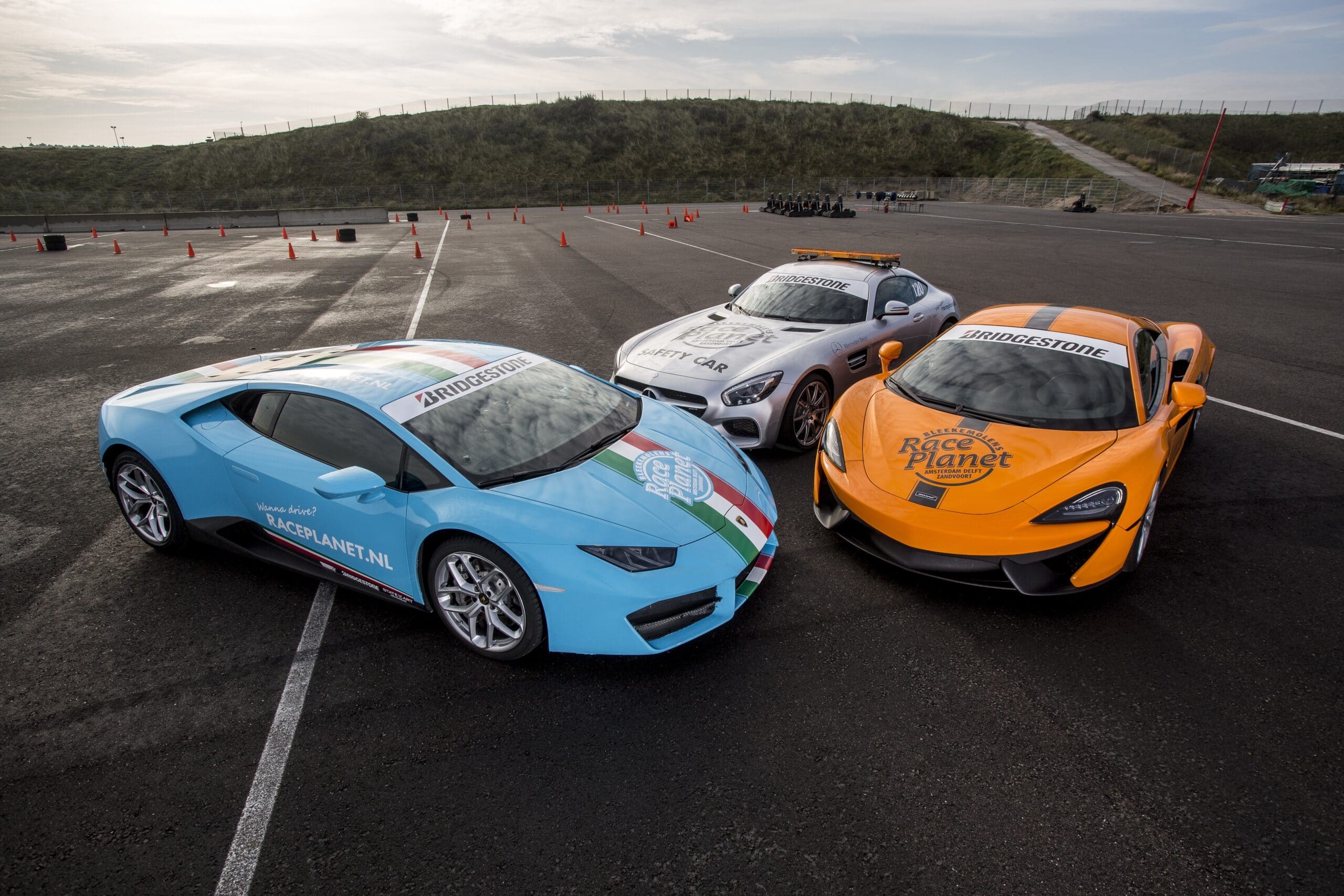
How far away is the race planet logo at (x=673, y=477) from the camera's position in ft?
11.7

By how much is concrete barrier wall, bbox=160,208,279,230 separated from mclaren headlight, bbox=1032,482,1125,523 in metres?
38.4

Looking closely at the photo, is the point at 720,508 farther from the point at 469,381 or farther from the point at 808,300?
the point at 808,300

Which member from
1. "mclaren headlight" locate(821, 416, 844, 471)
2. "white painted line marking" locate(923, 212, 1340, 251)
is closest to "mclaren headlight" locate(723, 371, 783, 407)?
"mclaren headlight" locate(821, 416, 844, 471)

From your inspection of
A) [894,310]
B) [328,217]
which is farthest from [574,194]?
[894,310]

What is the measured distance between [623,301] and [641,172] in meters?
52.2

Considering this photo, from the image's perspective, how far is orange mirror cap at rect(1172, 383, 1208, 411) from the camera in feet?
14.4

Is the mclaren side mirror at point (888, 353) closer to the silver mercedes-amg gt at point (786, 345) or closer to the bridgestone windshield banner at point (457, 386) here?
the silver mercedes-amg gt at point (786, 345)

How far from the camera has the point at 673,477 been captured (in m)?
3.68

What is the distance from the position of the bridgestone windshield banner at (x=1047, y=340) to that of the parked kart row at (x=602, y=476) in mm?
20

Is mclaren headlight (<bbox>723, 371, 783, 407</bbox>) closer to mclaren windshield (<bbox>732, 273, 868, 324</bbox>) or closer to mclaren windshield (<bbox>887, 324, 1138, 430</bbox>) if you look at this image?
mclaren windshield (<bbox>887, 324, 1138, 430</bbox>)

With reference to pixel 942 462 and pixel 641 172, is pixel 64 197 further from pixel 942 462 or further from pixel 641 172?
pixel 942 462

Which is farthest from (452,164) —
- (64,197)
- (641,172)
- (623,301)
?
(623,301)

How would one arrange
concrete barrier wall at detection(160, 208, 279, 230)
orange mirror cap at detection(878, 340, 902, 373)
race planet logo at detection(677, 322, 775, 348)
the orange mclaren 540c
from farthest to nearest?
concrete barrier wall at detection(160, 208, 279, 230), race planet logo at detection(677, 322, 775, 348), orange mirror cap at detection(878, 340, 902, 373), the orange mclaren 540c

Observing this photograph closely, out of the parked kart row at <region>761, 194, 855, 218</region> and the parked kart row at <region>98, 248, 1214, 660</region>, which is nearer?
the parked kart row at <region>98, 248, 1214, 660</region>
